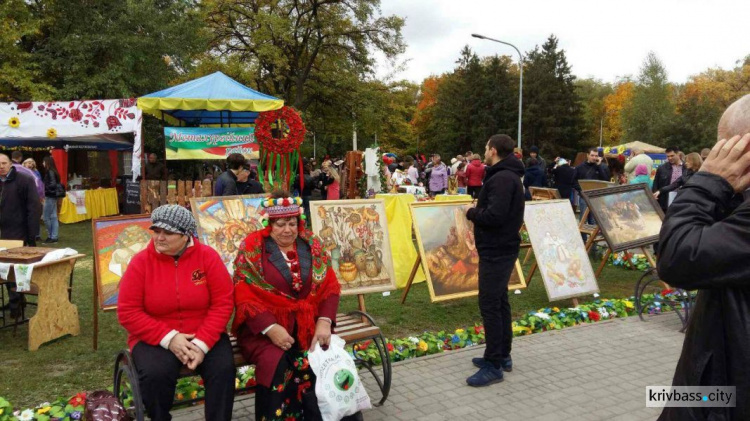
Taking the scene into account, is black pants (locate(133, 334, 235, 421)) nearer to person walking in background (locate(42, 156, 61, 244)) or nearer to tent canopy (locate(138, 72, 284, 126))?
tent canopy (locate(138, 72, 284, 126))

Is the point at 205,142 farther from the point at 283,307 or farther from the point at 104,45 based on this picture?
the point at 104,45

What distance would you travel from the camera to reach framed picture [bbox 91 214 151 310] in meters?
4.89

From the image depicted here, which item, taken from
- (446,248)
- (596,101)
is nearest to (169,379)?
(446,248)

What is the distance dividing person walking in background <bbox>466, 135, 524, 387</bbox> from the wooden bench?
844mm

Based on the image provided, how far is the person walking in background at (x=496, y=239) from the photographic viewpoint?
4.41 metres

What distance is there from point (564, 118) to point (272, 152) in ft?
156

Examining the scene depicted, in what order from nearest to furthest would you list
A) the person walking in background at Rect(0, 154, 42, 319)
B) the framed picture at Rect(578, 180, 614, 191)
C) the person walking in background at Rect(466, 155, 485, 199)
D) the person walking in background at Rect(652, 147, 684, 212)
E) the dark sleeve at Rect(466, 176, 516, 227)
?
the dark sleeve at Rect(466, 176, 516, 227) < the person walking in background at Rect(0, 154, 42, 319) < the framed picture at Rect(578, 180, 614, 191) < the person walking in background at Rect(652, 147, 684, 212) < the person walking in background at Rect(466, 155, 485, 199)

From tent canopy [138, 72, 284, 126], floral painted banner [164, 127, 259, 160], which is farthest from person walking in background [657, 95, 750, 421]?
floral painted banner [164, 127, 259, 160]

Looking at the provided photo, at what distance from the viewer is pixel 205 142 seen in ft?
35.2

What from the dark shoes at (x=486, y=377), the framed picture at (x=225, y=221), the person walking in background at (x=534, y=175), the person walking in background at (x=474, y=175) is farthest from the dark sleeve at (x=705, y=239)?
the person walking in background at (x=474, y=175)

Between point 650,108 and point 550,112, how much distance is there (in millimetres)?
8775

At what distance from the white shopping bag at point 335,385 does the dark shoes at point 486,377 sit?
129 cm

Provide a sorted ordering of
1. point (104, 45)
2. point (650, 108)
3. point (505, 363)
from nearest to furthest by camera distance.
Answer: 1. point (505, 363)
2. point (104, 45)
3. point (650, 108)

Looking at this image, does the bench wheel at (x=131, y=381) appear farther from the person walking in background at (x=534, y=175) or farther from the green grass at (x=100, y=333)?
the person walking in background at (x=534, y=175)
